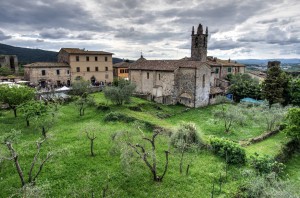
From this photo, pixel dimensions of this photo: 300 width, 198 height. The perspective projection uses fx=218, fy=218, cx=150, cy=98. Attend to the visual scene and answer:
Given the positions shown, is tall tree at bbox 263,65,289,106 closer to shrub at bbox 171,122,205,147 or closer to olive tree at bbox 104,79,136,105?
olive tree at bbox 104,79,136,105

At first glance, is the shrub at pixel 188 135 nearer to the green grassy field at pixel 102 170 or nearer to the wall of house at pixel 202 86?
the green grassy field at pixel 102 170

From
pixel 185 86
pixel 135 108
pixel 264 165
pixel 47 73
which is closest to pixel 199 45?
pixel 185 86

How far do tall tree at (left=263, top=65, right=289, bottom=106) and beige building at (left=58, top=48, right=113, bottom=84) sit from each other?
3555 cm

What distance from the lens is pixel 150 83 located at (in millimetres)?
41219

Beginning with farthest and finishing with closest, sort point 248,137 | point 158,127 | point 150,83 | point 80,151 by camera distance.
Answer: point 150,83
point 248,137
point 158,127
point 80,151

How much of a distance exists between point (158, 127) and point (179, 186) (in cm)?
933

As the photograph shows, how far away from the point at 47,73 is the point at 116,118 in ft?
90.7

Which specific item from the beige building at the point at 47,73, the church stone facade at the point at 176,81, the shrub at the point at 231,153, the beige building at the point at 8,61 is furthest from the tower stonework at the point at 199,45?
the beige building at the point at 8,61

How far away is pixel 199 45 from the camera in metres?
45.9

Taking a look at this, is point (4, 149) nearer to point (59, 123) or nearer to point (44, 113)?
point (44, 113)

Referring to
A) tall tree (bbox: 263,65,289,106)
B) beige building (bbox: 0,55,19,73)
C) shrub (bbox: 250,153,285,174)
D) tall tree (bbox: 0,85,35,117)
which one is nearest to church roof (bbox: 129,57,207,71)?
tall tree (bbox: 263,65,289,106)

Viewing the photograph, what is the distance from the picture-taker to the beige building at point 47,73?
43.5 meters

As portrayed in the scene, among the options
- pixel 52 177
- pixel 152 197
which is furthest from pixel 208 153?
pixel 52 177

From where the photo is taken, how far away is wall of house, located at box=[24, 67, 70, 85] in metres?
43.4
